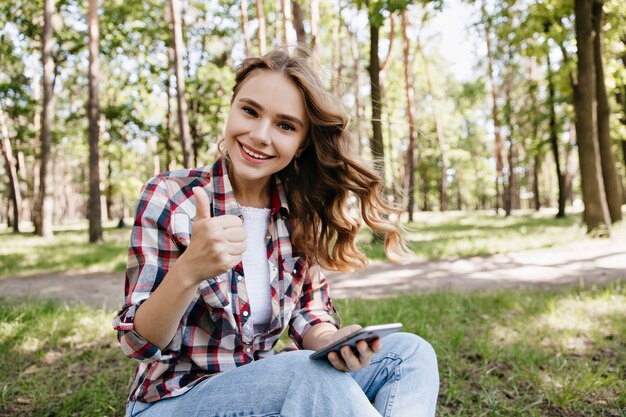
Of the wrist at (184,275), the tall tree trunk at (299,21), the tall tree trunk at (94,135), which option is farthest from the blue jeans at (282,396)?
the tall tree trunk at (94,135)

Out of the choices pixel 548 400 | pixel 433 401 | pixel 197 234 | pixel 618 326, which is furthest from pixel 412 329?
pixel 197 234

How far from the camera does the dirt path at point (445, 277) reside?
5.88 meters

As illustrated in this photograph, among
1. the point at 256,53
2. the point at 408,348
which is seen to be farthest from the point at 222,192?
the point at 256,53

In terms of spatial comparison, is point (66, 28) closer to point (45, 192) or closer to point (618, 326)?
point (45, 192)

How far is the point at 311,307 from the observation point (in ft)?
6.98

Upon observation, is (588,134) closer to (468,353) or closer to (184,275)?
(468,353)

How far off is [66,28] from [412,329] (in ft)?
54.5

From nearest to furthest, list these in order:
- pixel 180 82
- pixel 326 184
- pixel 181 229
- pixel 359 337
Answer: pixel 359 337 < pixel 181 229 < pixel 326 184 < pixel 180 82

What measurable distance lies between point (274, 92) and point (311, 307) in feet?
3.01

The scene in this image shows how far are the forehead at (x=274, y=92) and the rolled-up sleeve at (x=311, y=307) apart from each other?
0.71 meters

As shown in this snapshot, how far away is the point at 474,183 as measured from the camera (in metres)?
46.5

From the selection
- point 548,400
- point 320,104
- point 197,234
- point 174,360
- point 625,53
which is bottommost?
point 548,400

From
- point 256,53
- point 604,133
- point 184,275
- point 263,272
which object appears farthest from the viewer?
point 256,53

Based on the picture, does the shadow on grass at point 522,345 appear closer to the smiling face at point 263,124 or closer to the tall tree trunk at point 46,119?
the smiling face at point 263,124
